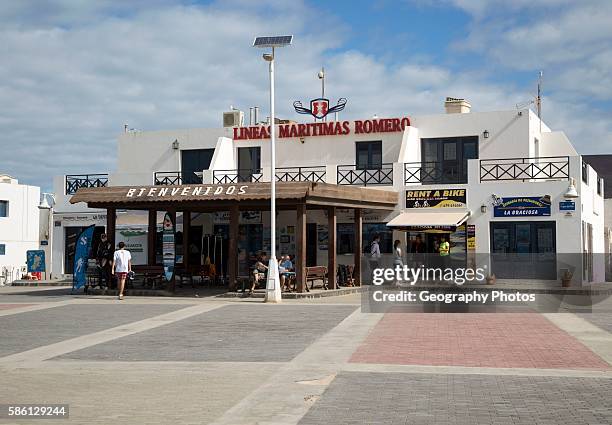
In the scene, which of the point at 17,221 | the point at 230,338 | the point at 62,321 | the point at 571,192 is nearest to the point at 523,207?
the point at 571,192

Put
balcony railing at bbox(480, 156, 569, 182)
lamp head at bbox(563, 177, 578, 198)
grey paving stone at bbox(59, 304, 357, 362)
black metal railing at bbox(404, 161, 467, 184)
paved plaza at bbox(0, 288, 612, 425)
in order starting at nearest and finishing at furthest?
1. paved plaza at bbox(0, 288, 612, 425)
2. grey paving stone at bbox(59, 304, 357, 362)
3. lamp head at bbox(563, 177, 578, 198)
4. balcony railing at bbox(480, 156, 569, 182)
5. black metal railing at bbox(404, 161, 467, 184)

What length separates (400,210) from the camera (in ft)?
92.4

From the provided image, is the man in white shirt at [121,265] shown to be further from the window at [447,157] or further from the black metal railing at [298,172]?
the window at [447,157]

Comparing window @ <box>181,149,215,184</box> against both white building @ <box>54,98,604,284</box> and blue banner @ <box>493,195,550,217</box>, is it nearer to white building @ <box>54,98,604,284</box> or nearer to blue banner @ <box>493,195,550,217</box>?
white building @ <box>54,98,604,284</box>

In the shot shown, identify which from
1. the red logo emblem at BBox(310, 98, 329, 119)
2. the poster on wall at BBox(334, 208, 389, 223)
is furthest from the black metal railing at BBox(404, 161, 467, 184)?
the red logo emblem at BBox(310, 98, 329, 119)

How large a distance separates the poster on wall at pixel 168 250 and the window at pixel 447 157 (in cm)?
1013

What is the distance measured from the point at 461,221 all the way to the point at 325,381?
17198 mm

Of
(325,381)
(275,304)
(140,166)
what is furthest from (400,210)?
(325,381)

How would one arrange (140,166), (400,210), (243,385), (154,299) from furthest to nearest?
(140,166), (400,210), (154,299), (243,385)

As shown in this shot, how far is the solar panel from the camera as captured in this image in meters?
21.4

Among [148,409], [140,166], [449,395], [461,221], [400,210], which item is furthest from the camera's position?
[140,166]

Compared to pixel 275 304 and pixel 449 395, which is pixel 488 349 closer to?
pixel 449 395

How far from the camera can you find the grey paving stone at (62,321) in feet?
45.6

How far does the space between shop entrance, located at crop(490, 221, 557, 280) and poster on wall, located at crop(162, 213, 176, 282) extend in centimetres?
1087
